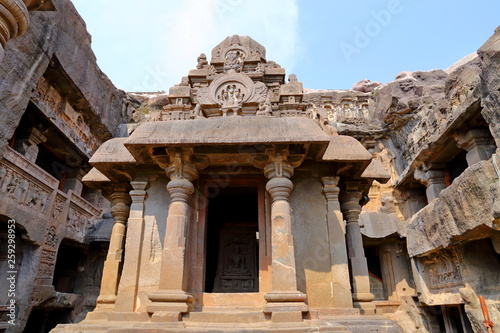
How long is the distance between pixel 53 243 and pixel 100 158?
28.8 feet

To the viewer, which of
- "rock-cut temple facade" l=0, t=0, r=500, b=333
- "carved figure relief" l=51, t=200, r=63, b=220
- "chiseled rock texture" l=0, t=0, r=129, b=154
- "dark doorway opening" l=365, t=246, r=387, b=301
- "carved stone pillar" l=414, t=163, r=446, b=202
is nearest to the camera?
"rock-cut temple facade" l=0, t=0, r=500, b=333

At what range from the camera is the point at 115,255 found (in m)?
6.19

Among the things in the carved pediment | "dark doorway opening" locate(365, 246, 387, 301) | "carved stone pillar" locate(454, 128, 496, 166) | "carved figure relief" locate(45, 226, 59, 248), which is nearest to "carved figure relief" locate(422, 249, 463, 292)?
"carved stone pillar" locate(454, 128, 496, 166)

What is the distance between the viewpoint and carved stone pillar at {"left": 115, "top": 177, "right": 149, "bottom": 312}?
4.85 meters

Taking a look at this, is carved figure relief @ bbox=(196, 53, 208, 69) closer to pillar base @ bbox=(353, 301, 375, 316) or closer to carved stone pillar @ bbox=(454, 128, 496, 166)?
pillar base @ bbox=(353, 301, 375, 316)

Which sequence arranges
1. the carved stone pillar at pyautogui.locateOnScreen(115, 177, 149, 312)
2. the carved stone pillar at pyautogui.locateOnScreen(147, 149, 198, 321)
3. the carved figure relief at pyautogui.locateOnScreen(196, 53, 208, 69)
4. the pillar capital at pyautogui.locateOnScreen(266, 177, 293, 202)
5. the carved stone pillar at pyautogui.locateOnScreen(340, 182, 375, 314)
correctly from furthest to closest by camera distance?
the carved figure relief at pyautogui.locateOnScreen(196, 53, 208, 69), the carved stone pillar at pyautogui.locateOnScreen(340, 182, 375, 314), the carved stone pillar at pyautogui.locateOnScreen(115, 177, 149, 312), the pillar capital at pyautogui.locateOnScreen(266, 177, 293, 202), the carved stone pillar at pyautogui.locateOnScreen(147, 149, 198, 321)

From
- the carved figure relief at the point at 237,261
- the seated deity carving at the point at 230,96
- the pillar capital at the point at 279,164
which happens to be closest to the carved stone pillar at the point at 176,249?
the pillar capital at the point at 279,164

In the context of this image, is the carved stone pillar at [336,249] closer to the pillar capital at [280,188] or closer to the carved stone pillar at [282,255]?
the carved stone pillar at [282,255]

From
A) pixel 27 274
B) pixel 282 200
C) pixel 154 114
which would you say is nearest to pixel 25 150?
pixel 27 274

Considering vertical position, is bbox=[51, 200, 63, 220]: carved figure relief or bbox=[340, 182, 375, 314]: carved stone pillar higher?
bbox=[51, 200, 63, 220]: carved figure relief

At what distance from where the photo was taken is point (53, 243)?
11.9m

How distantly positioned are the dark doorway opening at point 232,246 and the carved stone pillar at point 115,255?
2.16 meters

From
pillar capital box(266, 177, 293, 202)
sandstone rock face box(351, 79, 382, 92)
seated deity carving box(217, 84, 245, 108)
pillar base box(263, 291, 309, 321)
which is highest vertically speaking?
sandstone rock face box(351, 79, 382, 92)

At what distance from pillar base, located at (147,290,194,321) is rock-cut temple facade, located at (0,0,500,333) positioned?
0.02m
